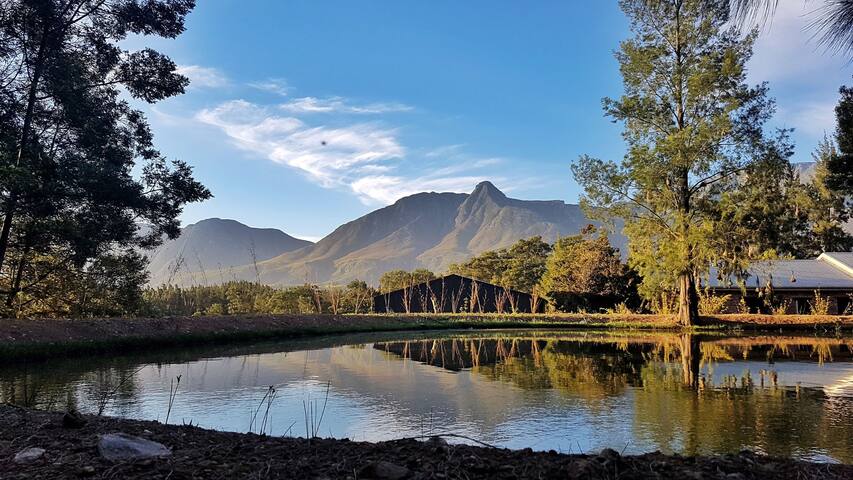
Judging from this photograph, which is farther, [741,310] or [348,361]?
[741,310]

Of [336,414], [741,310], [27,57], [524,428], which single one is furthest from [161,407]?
[741,310]

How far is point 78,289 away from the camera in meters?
16.4

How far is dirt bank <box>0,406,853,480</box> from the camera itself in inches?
120

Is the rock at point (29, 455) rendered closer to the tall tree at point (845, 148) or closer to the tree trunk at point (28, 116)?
the tree trunk at point (28, 116)

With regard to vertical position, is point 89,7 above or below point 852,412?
above

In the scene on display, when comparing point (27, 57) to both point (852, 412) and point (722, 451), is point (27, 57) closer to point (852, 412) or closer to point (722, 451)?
point (722, 451)

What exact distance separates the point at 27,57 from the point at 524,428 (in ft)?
46.3

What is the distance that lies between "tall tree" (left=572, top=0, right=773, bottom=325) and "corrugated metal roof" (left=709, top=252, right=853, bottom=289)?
669cm

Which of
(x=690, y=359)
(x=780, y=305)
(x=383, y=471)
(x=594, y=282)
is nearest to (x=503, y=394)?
(x=383, y=471)

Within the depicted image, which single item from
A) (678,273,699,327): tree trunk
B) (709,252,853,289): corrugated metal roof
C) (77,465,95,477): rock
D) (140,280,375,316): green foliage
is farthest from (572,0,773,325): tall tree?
(77,465,95,477): rock

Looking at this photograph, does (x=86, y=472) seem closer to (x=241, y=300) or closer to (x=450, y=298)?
Result: (x=241, y=300)

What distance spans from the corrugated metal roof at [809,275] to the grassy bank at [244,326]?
5902 millimetres

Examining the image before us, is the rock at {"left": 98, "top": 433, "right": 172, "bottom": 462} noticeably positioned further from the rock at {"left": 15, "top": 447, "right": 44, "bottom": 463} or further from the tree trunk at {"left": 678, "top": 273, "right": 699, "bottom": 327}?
the tree trunk at {"left": 678, "top": 273, "right": 699, "bottom": 327}

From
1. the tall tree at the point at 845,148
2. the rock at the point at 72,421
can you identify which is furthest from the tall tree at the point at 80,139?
the tall tree at the point at 845,148
